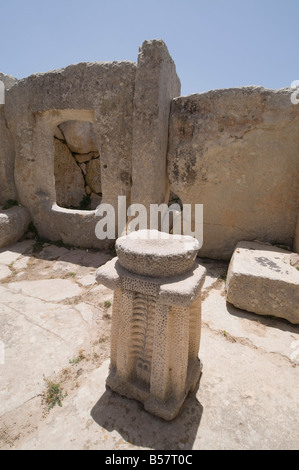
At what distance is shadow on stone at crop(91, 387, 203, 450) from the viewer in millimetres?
1393

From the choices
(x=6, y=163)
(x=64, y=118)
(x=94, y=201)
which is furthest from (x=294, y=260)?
(x=94, y=201)

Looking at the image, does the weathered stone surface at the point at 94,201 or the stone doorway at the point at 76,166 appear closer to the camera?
the stone doorway at the point at 76,166

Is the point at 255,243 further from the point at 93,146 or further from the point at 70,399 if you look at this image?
the point at 93,146

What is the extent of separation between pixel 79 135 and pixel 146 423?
660 cm

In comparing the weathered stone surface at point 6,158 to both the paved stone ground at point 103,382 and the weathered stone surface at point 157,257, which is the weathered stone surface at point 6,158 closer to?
the paved stone ground at point 103,382

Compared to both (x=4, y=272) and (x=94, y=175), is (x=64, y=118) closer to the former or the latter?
(x=4, y=272)

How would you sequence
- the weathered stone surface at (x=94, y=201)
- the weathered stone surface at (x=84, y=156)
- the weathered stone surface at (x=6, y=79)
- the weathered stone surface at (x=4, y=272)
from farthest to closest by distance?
1. the weathered stone surface at (x=94, y=201)
2. the weathered stone surface at (x=84, y=156)
3. the weathered stone surface at (x=6, y=79)
4. the weathered stone surface at (x=4, y=272)

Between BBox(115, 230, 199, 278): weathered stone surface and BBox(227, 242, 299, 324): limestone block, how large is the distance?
1.20 meters

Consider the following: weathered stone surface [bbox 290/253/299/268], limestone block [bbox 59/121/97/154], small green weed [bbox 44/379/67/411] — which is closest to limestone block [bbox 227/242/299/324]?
weathered stone surface [bbox 290/253/299/268]

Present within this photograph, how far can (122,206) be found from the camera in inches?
151

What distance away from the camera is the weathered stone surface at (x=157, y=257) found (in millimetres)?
1464

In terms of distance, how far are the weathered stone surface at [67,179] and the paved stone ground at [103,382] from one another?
4.35 m

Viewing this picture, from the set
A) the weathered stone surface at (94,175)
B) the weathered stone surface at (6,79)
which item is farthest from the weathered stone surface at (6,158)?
the weathered stone surface at (94,175)

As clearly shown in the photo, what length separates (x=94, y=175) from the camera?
7191 millimetres
